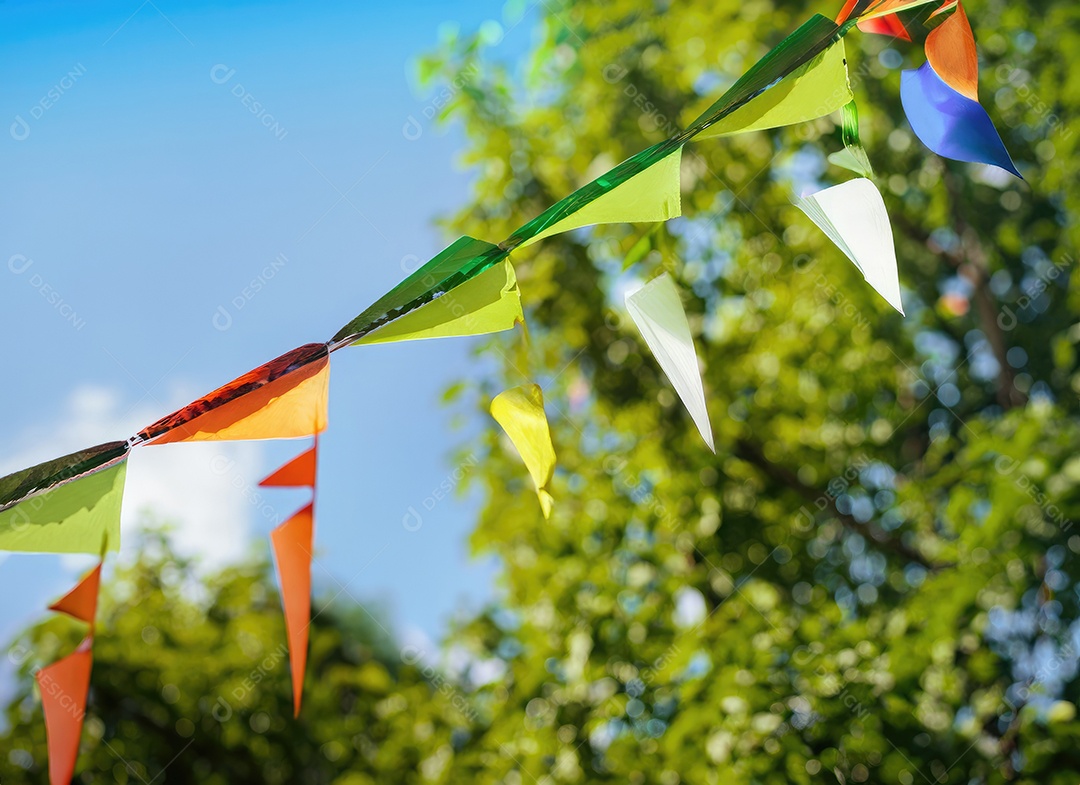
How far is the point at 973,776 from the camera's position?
1900mm

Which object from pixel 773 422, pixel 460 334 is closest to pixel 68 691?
pixel 460 334

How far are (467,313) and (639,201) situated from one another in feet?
0.72

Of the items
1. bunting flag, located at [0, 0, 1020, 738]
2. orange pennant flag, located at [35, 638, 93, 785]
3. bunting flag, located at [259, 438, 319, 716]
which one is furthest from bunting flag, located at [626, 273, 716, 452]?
orange pennant flag, located at [35, 638, 93, 785]

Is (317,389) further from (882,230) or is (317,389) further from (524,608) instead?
(524,608)

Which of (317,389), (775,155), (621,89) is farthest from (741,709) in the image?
(621,89)

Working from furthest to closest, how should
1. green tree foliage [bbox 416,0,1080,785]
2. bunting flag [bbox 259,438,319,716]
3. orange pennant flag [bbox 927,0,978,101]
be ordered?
green tree foliage [bbox 416,0,1080,785] → orange pennant flag [bbox 927,0,978,101] → bunting flag [bbox 259,438,319,716]

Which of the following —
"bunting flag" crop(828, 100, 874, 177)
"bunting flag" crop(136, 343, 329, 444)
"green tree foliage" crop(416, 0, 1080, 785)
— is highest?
"bunting flag" crop(136, 343, 329, 444)

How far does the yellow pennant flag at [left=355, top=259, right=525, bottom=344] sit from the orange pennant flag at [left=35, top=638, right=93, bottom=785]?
461 millimetres

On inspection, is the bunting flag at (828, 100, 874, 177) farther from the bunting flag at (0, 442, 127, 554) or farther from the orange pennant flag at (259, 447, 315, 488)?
the bunting flag at (0, 442, 127, 554)

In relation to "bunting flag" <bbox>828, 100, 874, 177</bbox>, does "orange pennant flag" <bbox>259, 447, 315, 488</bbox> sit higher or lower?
higher

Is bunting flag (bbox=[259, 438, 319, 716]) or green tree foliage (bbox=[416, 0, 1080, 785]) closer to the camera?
bunting flag (bbox=[259, 438, 319, 716])

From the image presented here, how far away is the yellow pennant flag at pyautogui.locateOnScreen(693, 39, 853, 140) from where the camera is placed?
93 centimetres

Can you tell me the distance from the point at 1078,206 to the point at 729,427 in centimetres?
108

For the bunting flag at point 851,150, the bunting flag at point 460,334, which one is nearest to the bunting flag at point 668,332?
the bunting flag at point 460,334
